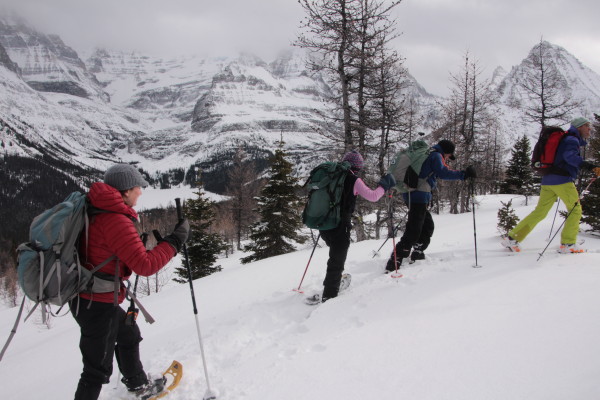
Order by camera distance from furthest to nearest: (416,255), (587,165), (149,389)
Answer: (416,255), (587,165), (149,389)

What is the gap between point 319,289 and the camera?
515 cm

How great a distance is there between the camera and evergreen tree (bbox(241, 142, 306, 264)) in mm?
20766

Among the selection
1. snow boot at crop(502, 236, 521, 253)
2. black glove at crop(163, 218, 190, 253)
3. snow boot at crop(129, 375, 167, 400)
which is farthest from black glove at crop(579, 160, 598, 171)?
snow boot at crop(129, 375, 167, 400)

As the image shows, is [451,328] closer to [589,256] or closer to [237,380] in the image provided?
[237,380]

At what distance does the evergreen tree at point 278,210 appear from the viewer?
20.8 m

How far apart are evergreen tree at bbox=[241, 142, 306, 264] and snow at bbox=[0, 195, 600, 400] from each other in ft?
49.7

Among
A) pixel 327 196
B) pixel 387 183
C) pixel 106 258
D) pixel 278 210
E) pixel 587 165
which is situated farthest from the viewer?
pixel 278 210

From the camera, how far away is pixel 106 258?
250 centimetres

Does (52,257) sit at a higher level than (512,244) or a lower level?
higher

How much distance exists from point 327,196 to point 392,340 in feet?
6.32

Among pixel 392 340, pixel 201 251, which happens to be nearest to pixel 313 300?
pixel 392 340

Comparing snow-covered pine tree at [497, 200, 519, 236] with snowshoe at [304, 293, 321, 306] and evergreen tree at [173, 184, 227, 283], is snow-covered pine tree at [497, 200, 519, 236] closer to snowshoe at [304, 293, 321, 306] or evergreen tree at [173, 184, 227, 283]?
snowshoe at [304, 293, 321, 306]

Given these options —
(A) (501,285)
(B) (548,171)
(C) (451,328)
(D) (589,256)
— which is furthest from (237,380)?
(B) (548,171)

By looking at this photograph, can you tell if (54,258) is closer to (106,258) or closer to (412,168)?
(106,258)
